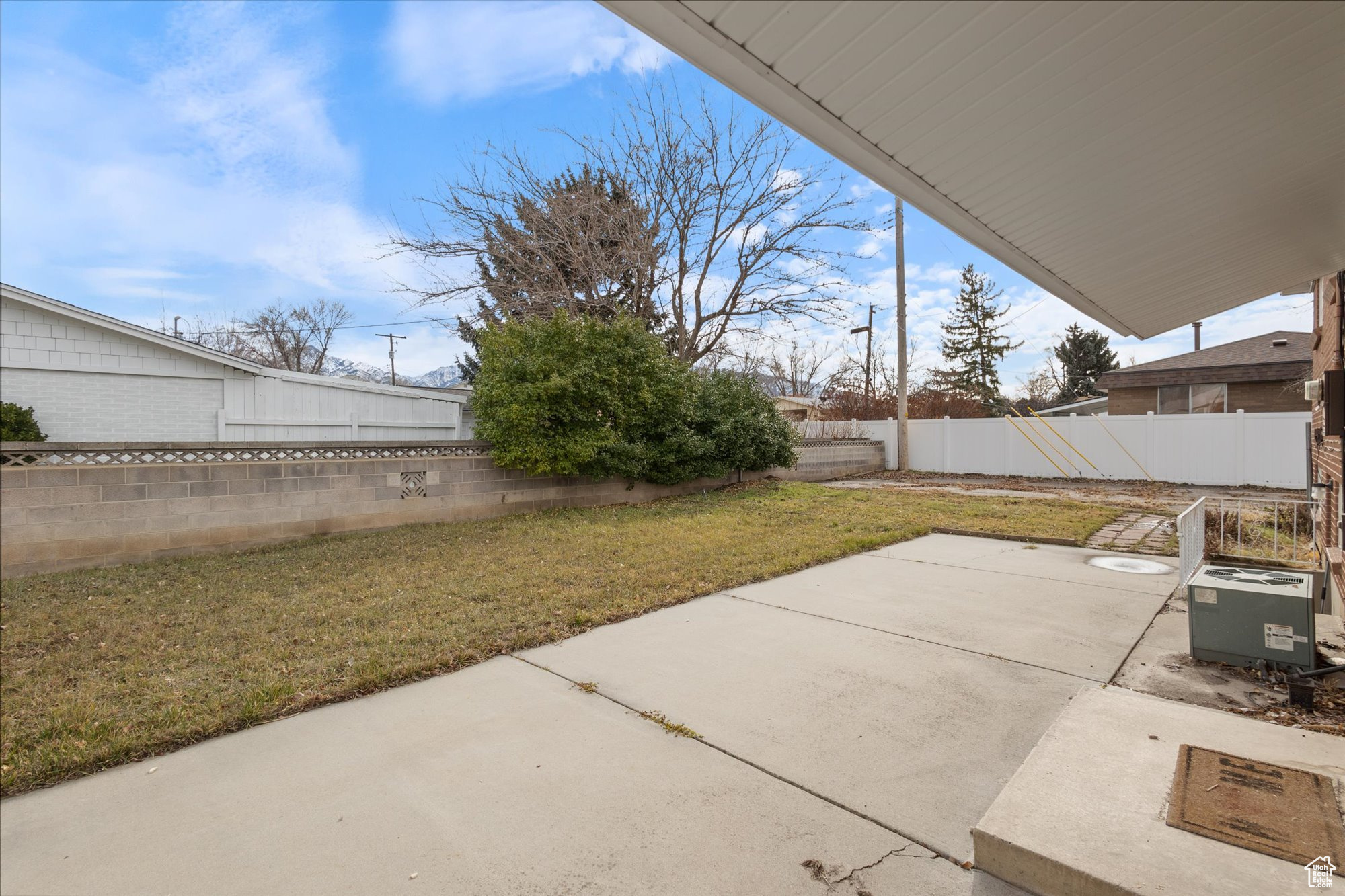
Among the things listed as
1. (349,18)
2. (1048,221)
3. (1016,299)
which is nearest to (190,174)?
(349,18)

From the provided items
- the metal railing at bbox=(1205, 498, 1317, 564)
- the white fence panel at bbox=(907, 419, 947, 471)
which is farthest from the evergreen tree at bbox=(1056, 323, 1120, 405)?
the metal railing at bbox=(1205, 498, 1317, 564)

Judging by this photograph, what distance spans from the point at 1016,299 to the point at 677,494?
101 ft

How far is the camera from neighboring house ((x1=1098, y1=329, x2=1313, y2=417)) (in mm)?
15445

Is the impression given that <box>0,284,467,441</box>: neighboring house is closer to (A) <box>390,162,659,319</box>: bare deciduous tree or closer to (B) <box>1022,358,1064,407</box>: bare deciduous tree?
(A) <box>390,162,659,319</box>: bare deciduous tree

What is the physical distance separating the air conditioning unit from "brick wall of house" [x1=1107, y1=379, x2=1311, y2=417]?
1546cm

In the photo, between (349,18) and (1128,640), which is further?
(349,18)

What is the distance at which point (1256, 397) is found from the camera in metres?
16.0

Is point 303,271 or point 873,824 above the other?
point 303,271

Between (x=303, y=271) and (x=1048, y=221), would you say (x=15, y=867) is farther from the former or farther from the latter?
(x=303, y=271)

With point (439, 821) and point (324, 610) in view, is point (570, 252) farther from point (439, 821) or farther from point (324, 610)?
point (439, 821)

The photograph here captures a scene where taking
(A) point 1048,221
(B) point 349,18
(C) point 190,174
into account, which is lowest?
(A) point 1048,221

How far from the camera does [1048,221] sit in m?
3.09

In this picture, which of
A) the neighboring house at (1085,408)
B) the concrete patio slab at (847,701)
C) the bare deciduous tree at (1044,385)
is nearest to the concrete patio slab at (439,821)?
the concrete patio slab at (847,701)

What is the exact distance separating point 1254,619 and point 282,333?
1396 inches
